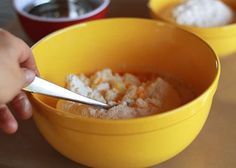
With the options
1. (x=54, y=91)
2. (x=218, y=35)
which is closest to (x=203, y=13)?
(x=218, y=35)

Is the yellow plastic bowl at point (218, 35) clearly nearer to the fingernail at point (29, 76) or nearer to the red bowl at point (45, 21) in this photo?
the red bowl at point (45, 21)

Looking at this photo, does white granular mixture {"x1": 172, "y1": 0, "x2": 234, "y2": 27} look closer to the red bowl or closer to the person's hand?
the red bowl

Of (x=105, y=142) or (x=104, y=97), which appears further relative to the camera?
(x=104, y=97)

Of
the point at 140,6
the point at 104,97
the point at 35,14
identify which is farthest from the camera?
the point at 140,6

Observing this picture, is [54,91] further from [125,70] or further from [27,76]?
[125,70]

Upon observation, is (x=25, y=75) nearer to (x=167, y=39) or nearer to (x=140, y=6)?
(x=167, y=39)

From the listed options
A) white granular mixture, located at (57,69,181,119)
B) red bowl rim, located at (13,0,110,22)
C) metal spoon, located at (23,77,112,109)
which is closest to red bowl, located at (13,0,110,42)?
red bowl rim, located at (13,0,110,22)

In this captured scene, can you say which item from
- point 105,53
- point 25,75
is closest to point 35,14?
point 105,53
